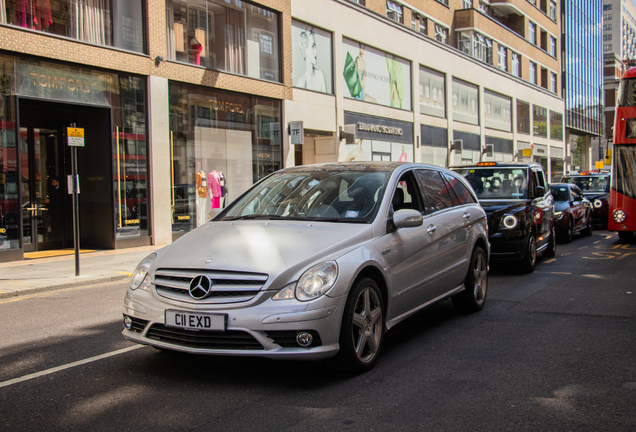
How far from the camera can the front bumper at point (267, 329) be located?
4.13m

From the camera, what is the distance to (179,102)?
58.5 ft

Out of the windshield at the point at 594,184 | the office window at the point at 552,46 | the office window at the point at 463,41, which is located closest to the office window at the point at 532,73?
the office window at the point at 552,46

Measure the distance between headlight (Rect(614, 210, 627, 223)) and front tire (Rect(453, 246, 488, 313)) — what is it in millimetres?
8647

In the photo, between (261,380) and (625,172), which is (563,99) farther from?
(261,380)

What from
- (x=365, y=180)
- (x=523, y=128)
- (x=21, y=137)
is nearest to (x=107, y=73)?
(x=21, y=137)

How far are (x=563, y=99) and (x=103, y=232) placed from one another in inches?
1939

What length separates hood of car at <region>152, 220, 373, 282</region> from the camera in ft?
14.3

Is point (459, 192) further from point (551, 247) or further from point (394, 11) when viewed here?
point (394, 11)

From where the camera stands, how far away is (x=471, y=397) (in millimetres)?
4156

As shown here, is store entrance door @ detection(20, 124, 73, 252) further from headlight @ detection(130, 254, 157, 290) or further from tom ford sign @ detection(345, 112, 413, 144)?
tom ford sign @ detection(345, 112, 413, 144)

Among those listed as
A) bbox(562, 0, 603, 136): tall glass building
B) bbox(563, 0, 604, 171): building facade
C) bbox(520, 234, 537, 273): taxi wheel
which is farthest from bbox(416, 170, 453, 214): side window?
bbox(562, 0, 603, 136): tall glass building

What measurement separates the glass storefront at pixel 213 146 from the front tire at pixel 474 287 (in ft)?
38.2

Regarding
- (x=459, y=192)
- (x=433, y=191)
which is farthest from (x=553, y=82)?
(x=433, y=191)

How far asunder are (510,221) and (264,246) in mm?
6483
